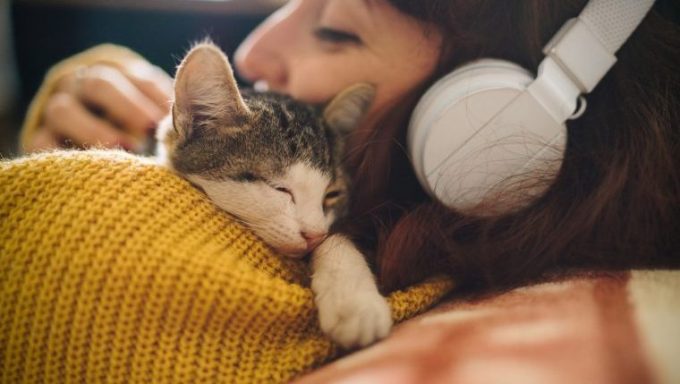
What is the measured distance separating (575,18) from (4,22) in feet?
6.02

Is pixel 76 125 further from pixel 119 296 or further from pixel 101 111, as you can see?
pixel 119 296

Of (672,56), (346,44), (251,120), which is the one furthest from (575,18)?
(251,120)

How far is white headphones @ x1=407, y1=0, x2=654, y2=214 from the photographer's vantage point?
1.87 ft

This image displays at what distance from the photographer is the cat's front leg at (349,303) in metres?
0.48

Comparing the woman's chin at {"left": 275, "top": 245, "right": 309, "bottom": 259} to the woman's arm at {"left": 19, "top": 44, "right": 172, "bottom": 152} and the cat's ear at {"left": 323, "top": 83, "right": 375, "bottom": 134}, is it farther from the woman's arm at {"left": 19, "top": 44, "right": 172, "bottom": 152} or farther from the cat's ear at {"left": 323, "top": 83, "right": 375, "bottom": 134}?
the woman's arm at {"left": 19, "top": 44, "right": 172, "bottom": 152}

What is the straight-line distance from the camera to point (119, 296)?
431 millimetres

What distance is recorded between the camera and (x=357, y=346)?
1.57 feet

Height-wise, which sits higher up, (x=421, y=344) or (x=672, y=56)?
(x=672, y=56)

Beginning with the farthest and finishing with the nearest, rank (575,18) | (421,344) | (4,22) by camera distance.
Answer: (4,22) < (575,18) < (421,344)

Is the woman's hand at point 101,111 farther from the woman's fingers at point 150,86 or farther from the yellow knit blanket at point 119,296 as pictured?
the yellow knit blanket at point 119,296

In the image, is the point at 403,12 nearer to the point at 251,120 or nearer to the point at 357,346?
the point at 251,120

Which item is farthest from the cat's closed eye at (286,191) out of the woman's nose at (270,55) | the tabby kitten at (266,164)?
the woman's nose at (270,55)

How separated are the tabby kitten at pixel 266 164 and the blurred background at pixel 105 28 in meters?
0.93

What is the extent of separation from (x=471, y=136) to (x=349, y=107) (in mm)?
316
